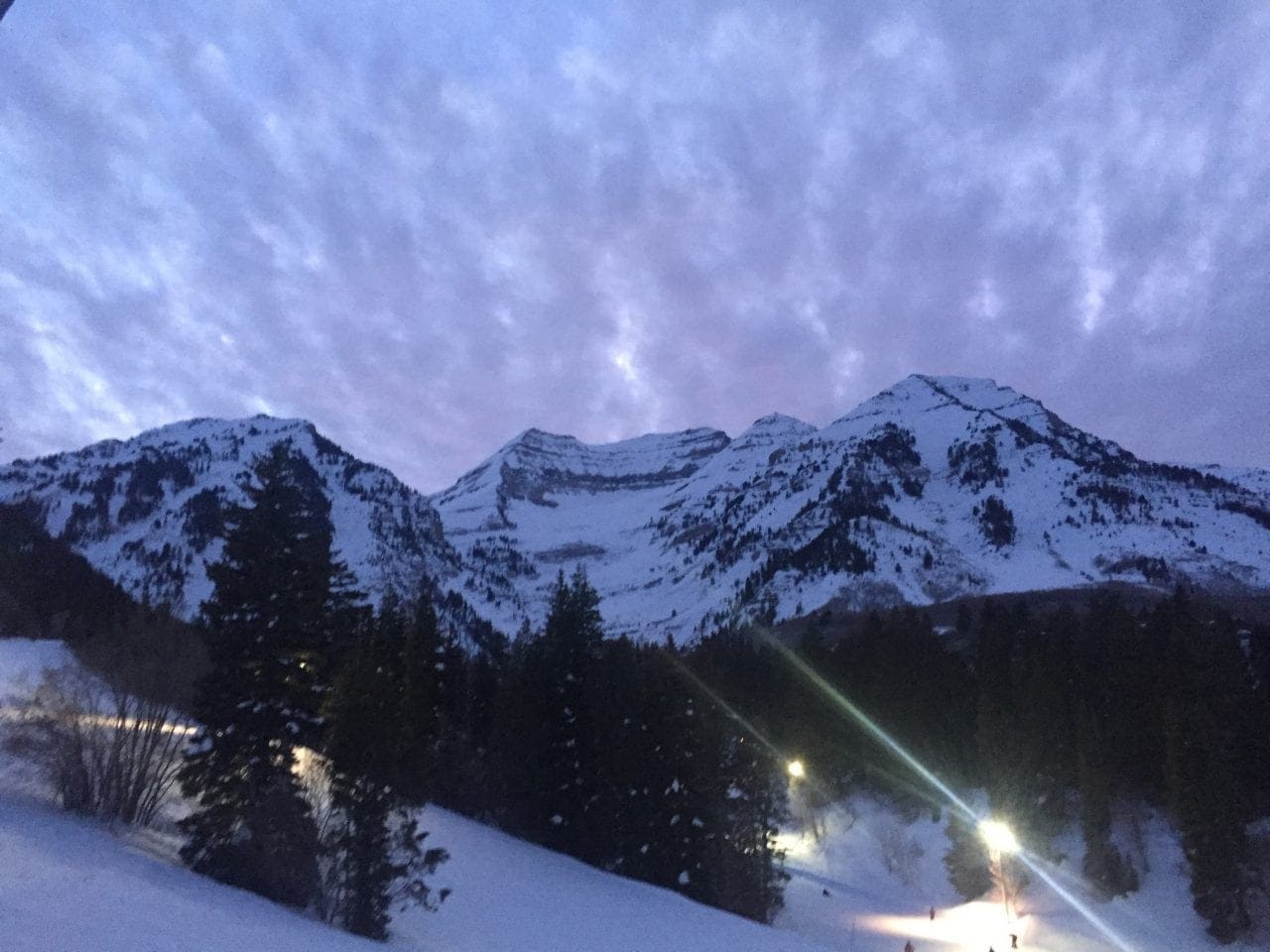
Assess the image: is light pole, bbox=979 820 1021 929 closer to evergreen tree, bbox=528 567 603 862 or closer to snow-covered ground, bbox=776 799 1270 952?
snow-covered ground, bbox=776 799 1270 952

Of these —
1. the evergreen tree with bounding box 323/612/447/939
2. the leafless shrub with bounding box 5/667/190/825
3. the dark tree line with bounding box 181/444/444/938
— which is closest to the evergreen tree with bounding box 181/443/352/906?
the dark tree line with bounding box 181/444/444/938

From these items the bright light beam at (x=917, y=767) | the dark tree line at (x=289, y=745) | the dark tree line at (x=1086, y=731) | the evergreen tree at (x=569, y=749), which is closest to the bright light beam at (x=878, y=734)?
the bright light beam at (x=917, y=767)

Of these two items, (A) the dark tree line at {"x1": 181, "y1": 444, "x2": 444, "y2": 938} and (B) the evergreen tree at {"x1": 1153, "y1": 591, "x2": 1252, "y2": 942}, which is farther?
(B) the evergreen tree at {"x1": 1153, "y1": 591, "x2": 1252, "y2": 942}

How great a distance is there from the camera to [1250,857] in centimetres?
3850

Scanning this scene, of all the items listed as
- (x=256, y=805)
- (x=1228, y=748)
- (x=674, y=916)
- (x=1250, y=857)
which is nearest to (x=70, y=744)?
(x=256, y=805)

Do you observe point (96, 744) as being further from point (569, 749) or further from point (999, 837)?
point (999, 837)

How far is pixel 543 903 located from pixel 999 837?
25.5m

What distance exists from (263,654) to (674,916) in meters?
18.1

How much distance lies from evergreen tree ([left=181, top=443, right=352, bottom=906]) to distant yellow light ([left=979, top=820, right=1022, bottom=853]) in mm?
35009

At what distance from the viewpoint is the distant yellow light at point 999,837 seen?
1736 inches

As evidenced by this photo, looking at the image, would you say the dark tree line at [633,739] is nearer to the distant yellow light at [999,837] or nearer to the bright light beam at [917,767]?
the bright light beam at [917,767]

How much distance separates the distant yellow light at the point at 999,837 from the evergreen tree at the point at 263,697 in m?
35.0

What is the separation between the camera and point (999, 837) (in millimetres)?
44344

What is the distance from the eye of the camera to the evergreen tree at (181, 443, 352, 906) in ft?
72.4
